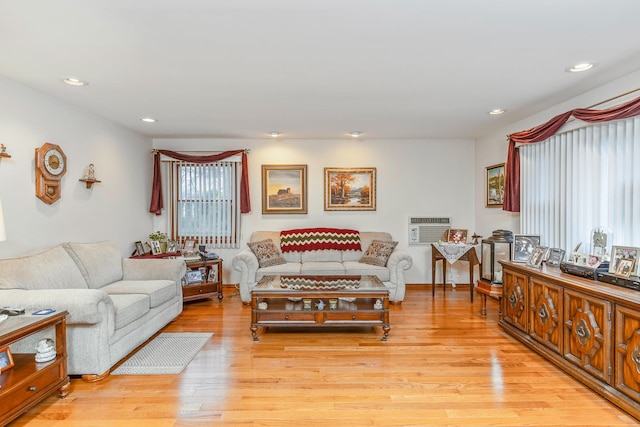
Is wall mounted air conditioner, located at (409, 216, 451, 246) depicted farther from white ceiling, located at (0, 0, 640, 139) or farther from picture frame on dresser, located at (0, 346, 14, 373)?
picture frame on dresser, located at (0, 346, 14, 373)

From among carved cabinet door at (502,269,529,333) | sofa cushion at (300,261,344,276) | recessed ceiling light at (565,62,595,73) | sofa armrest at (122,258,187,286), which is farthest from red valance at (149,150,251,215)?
recessed ceiling light at (565,62,595,73)

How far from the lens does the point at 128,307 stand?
2.79m

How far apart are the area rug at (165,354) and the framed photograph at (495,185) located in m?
4.15

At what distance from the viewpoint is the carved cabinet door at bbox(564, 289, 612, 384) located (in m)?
2.21

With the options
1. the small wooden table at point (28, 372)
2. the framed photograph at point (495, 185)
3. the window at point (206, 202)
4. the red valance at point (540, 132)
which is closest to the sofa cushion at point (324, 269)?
the window at point (206, 202)

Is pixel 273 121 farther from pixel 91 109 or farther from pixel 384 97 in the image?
pixel 91 109

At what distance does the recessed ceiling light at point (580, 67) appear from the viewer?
2.59m

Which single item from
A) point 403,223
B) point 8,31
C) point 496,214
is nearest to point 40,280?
point 8,31

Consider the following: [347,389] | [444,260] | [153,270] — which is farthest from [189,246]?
[444,260]

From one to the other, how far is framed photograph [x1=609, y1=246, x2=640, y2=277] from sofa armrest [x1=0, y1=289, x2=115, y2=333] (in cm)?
378

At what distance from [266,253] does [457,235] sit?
2838 millimetres

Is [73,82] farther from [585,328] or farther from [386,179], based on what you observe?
[585,328]

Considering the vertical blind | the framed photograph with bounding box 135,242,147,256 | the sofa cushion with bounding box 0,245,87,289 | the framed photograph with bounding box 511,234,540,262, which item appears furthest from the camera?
the framed photograph with bounding box 135,242,147,256

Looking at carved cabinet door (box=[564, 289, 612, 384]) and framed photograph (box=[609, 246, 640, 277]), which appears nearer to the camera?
carved cabinet door (box=[564, 289, 612, 384])
